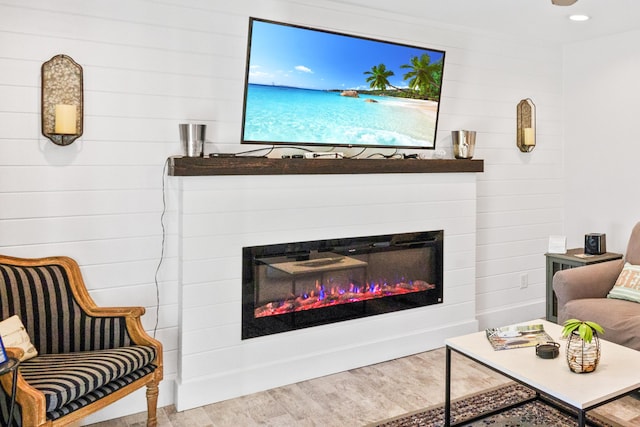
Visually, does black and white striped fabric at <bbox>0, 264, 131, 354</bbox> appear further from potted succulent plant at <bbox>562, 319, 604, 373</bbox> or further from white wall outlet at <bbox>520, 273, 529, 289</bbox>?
white wall outlet at <bbox>520, 273, 529, 289</bbox>

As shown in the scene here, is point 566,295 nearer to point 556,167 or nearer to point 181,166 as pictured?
point 556,167

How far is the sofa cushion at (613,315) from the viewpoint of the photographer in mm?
2932

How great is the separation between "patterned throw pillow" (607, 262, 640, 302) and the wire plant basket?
4.64ft

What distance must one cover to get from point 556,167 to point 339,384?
9.48ft

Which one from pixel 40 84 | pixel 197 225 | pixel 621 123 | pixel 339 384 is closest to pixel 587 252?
pixel 621 123

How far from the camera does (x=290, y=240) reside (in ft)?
10.6

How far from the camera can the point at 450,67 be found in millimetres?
3955

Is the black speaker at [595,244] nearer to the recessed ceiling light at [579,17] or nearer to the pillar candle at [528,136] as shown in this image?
the pillar candle at [528,136]

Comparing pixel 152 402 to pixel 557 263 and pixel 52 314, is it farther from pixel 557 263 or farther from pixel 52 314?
pixel 557 263

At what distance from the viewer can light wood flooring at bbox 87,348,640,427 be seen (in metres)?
2.74

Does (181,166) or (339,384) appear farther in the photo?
(339,384)

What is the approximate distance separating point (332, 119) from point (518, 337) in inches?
68.7

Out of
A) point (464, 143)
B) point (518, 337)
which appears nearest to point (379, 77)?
point (464, 143)

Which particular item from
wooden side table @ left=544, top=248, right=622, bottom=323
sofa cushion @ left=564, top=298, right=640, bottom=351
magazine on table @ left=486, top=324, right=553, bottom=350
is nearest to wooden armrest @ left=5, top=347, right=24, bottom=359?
magazine on table @ left=486, top=324, right=553, bottom=350
